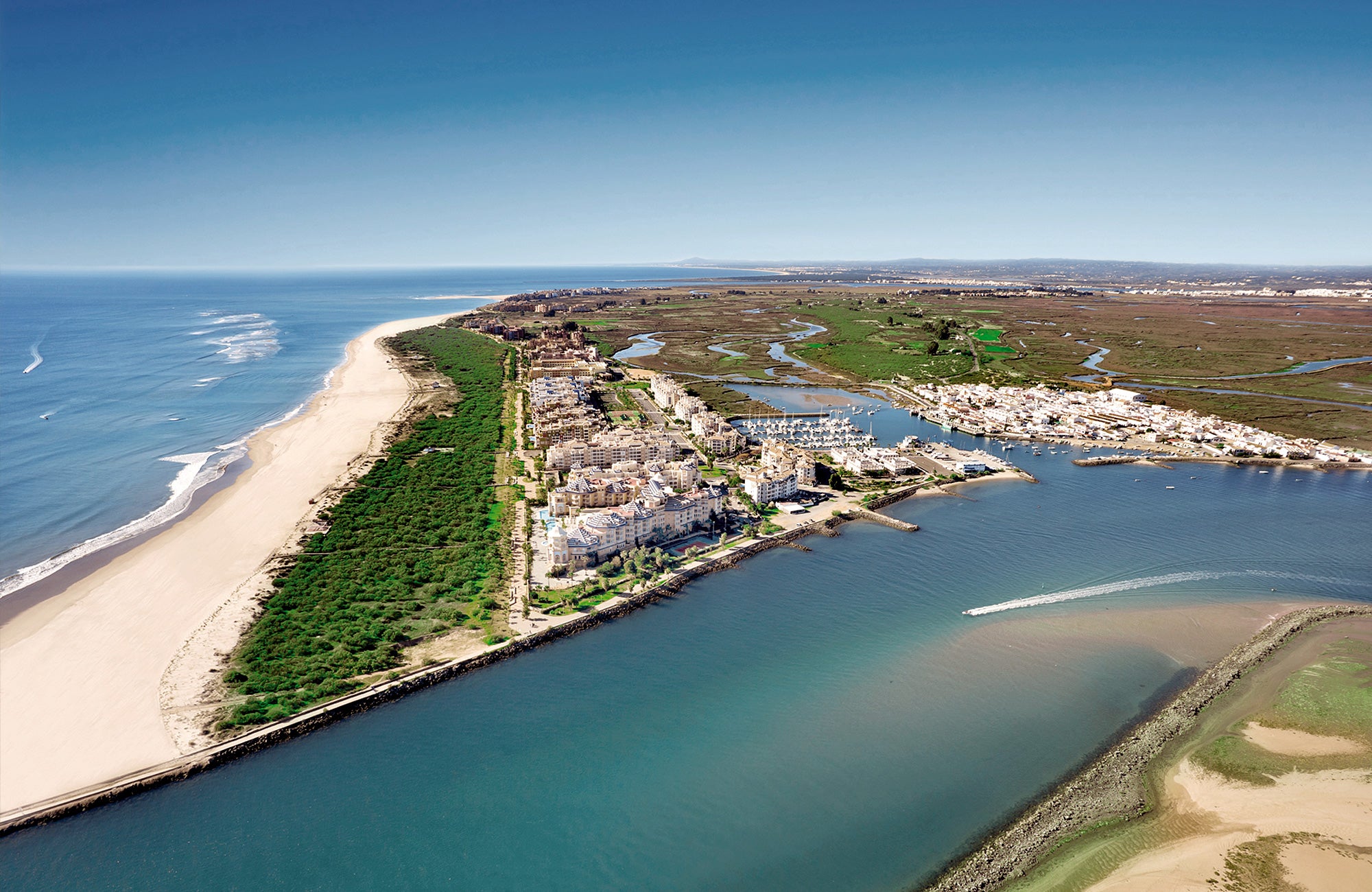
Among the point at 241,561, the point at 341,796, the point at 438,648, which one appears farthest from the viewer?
the point at 241,561

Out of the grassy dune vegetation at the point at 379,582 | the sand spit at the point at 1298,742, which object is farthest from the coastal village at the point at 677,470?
the sand spit at the point at 1298,742

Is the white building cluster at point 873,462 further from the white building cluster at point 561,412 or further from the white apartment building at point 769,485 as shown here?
the white building cluster at point 561,412

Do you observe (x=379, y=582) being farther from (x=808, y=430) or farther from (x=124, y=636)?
(x=808, y=430)

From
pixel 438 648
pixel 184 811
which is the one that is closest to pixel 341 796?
pixel 184 811

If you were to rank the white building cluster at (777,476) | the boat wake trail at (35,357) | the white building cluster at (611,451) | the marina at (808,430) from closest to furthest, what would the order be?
the white building cluster at (777,476) → the white building cluster at (611,451) → the marina at (808,430) → the boat wake trail at (35,357)

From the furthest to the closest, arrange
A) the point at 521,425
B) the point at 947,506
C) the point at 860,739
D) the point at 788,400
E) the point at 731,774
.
Result: the point at 788,400, the point at 521,425, the point at 947,506, the point at 860,739, the point at 731,774

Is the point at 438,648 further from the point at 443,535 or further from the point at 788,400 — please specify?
the point at 788,400
